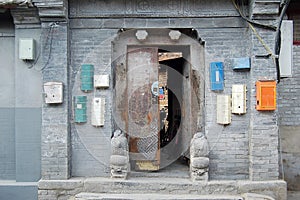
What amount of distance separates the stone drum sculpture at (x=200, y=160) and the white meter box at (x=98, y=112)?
175 centimetres

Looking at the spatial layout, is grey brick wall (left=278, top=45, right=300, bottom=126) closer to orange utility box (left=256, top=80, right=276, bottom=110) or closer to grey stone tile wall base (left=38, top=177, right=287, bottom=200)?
orange utility box (left=256, top=80, right=276, bottom=110)

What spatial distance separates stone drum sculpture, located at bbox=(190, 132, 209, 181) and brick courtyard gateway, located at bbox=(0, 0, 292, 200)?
0.34ft

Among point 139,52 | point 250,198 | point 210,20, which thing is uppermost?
point 210,20

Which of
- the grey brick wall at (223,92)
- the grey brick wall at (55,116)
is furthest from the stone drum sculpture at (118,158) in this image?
the grey brick wall at (55,116)

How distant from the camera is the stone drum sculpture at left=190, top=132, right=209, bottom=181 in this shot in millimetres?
5371

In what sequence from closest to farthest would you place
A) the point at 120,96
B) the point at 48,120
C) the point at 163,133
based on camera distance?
1. the point at 48,120
2. the point at 120,96
3. the point at 163,133

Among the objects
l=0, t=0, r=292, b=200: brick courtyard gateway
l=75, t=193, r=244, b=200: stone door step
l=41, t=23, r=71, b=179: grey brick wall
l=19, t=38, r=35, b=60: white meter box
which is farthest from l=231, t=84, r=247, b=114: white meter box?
l=19, t=38, r=35, b=60: white meter box

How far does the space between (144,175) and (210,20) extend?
10.4ft

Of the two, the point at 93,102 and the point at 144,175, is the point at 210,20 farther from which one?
the point at 144,175

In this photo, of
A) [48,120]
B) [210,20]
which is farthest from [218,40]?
[48,120]

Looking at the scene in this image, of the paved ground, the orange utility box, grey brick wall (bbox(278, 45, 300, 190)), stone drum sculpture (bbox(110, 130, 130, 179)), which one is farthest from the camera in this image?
grey brick wall (bbox(278, 45, 300, 190))

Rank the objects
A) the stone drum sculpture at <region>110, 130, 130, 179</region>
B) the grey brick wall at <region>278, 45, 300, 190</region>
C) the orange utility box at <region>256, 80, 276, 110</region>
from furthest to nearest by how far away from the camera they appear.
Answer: the grey brick wall at <region>278, 45, 300, 190</region> → the stone drum sculpture at <region>110, 130, 130, 179</region> → the orange utility box at <region>256, 80, 276, 110</region>

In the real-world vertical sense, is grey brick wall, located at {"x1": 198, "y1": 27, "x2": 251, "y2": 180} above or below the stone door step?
above

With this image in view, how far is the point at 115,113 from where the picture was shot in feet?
Result: 19.5
